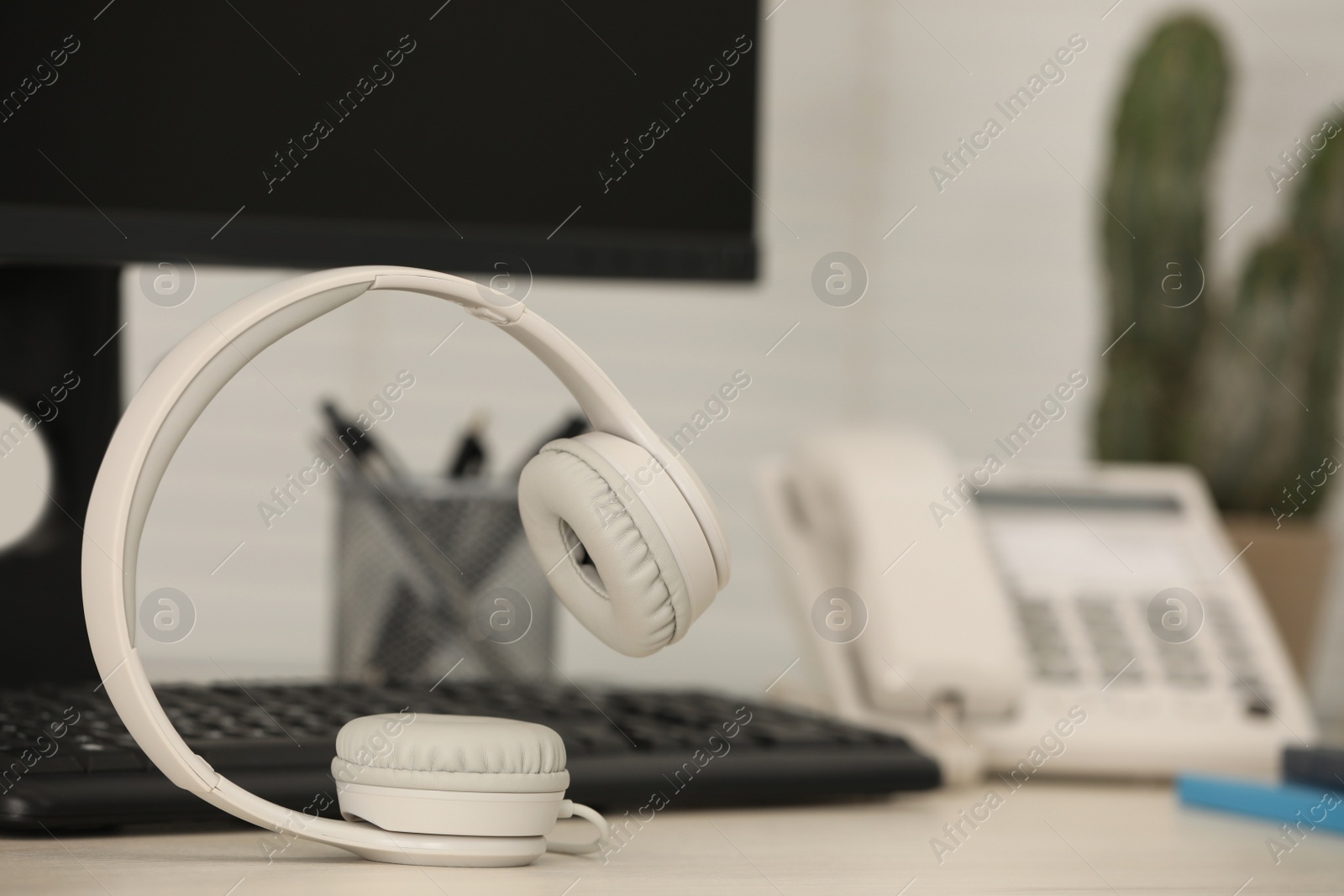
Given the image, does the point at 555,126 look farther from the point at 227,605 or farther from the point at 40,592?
the point at 227,605

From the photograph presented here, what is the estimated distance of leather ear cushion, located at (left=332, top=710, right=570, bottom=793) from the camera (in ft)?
1.27

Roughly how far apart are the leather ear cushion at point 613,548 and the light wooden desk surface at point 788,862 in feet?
0.22

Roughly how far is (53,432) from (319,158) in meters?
0.18

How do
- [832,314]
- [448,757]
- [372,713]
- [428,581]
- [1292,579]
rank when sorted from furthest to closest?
[832,314] < [1292,579] < [428,581] < [372,713] < [448,757]

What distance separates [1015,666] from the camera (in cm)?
67

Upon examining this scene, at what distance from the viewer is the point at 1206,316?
1.13m

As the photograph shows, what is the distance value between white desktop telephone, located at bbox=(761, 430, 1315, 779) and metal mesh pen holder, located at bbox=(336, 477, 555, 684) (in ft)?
0.51

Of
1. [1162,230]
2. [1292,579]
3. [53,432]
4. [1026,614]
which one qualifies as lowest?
[1292,579]

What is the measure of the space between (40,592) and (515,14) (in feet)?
1.19

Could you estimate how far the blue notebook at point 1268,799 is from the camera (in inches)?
21.3

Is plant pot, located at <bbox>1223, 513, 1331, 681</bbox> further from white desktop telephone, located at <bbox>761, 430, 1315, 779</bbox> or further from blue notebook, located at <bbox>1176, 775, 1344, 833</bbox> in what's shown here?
blue notebook, located at <bbox>1176, 775, 1344, 833</bbox>

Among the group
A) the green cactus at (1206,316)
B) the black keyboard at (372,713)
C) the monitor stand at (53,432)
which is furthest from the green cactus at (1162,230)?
the monitor stand at (53,432)

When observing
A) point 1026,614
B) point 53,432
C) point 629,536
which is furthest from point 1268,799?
point 53,432

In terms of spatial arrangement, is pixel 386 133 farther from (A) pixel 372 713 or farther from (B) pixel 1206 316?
(B) pixel 1206 316
